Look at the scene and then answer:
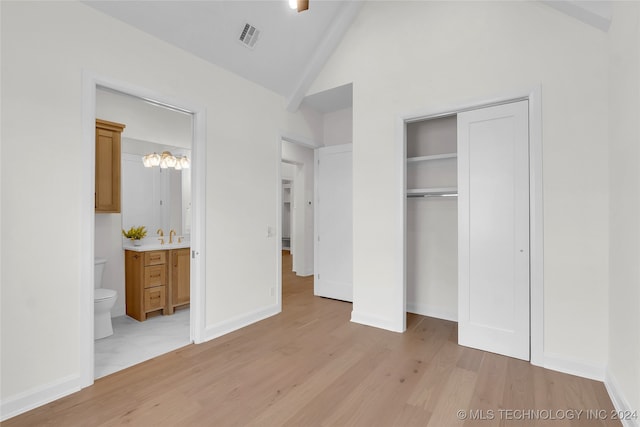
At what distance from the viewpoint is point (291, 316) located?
3844 millimetres

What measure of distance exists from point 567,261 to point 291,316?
9.28ft

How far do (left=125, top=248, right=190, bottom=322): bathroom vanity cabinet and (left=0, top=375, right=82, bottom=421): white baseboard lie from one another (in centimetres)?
149

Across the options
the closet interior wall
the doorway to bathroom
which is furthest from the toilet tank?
the closet interior wall

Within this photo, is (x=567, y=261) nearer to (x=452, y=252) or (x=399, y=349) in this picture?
(x=452, y=252)

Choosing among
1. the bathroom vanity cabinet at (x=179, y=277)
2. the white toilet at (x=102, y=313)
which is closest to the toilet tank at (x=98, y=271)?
the white toilet at (x=102, y=313)

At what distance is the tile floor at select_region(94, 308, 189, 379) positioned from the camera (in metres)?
2.66

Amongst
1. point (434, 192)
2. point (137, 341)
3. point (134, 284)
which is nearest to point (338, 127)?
point (434, 192)

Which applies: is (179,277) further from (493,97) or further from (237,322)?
(493,97)

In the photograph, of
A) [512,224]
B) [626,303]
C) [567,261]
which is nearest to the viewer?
[626,303]

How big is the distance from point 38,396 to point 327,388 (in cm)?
192

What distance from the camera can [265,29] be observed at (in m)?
3.19

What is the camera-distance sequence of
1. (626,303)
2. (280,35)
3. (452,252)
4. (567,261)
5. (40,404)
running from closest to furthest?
(626,303) → (40,404) → (567,261) → (280,35) → (452,252)

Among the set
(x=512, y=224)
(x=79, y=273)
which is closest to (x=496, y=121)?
(x=512, y=224)

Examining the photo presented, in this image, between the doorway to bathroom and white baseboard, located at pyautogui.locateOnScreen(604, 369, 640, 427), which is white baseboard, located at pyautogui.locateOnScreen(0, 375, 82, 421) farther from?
white baseboard, located at pyautogui.locateOnScreen(604, 369, 640, 427)
